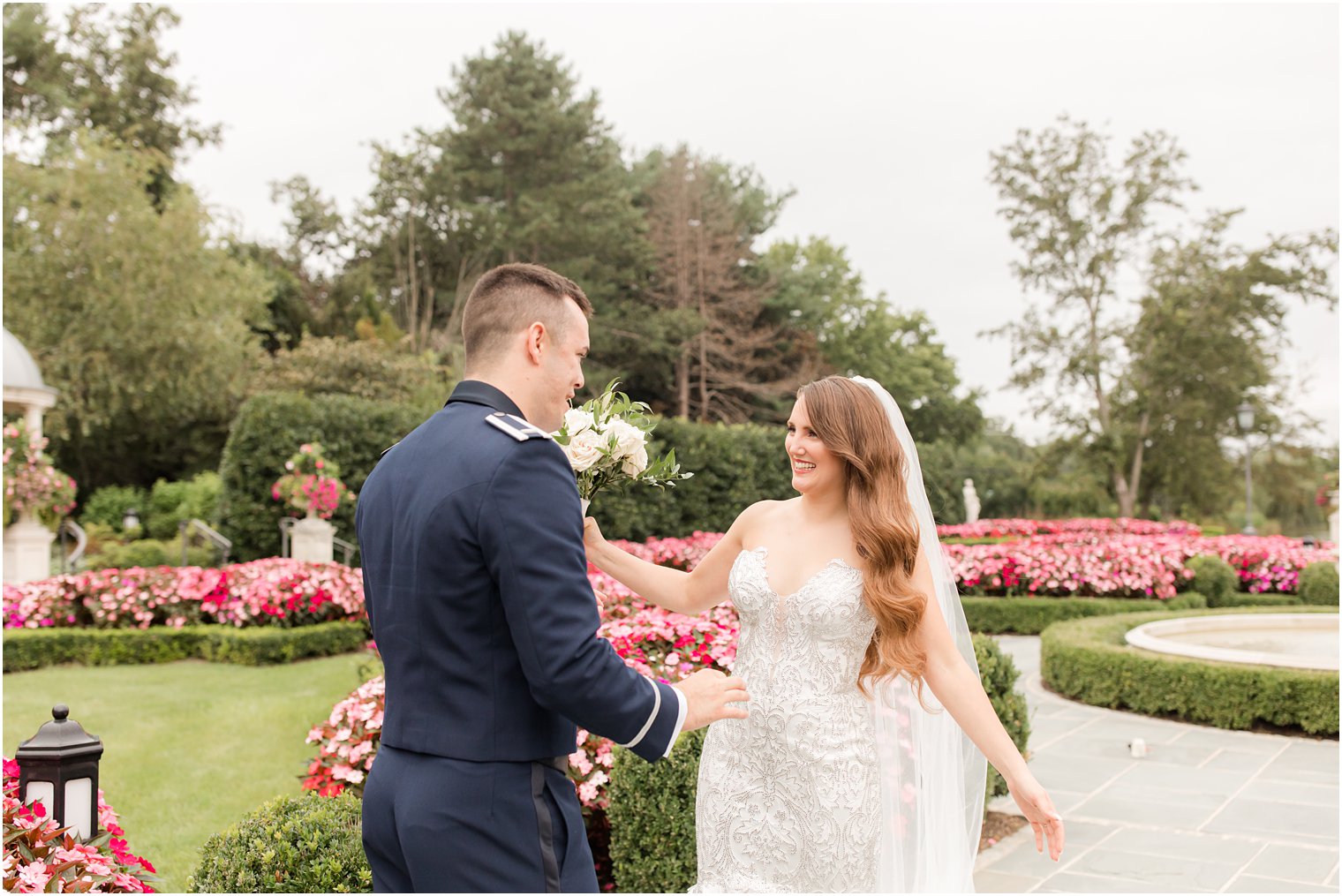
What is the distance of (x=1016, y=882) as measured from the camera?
16.9 ft

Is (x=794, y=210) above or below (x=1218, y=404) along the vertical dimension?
above

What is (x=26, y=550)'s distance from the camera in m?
17.1

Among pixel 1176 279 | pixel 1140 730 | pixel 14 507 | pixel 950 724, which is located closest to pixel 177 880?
pixel 950 724

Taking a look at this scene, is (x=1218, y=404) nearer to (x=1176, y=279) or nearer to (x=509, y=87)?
(x=1176, y=279)

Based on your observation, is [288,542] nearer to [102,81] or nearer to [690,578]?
[690,578]

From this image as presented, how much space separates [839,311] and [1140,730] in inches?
1201

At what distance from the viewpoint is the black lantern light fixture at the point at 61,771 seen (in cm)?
324

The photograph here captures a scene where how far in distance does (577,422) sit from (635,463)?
21 centimetres

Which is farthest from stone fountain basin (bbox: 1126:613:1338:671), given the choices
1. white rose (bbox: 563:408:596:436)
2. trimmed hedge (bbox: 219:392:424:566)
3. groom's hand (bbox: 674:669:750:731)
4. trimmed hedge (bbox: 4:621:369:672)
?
trimmed hedge (bbox: 219:392:424:566)

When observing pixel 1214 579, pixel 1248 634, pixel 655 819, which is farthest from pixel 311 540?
pixel 1214 579

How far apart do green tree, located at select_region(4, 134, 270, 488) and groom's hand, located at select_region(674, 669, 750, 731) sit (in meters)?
27.7

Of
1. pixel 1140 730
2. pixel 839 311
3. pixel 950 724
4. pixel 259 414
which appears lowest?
pixel 1140 730

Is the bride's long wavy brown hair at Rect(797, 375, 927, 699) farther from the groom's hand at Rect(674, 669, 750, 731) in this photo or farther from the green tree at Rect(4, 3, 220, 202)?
the green tree at Rect(4, 3, 220, 202)

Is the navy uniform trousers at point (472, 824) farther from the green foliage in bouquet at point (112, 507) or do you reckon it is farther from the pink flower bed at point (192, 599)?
the green foliage in bouquet at point (112, 507)
